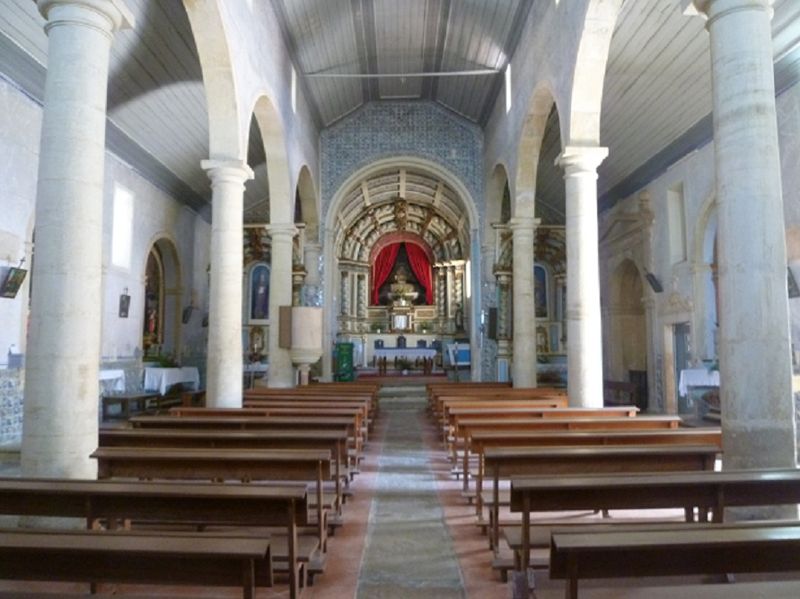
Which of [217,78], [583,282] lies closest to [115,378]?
[217,78]

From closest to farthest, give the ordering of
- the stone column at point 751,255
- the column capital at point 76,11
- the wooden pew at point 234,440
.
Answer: the stone column at point 751,255 → the column capital at point 76,11 → the wooden pew at point 234,440

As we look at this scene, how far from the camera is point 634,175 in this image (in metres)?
13.3

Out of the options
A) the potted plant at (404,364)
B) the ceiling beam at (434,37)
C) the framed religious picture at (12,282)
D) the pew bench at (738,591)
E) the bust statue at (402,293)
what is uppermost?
the ceiling beam at (434,37)

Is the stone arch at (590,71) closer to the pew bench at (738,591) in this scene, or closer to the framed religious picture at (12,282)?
the pew bench at (738,591)

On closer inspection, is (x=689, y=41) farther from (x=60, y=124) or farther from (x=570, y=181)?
(x=60, y=124)

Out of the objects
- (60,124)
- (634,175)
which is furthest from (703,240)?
(60,124)

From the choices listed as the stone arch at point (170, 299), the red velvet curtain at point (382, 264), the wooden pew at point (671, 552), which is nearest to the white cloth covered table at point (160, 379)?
the stone arch at point (170, 299)

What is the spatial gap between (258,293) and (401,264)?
1036 cm

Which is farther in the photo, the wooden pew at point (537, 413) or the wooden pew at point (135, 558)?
the wooden pew at point (537, 413)

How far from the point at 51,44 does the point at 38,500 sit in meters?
3.18

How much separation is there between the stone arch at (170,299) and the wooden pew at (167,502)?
12684 mm

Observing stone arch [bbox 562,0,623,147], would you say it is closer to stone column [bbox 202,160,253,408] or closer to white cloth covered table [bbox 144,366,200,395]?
stone column [bbox 202,160,253,408]

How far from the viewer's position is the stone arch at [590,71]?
7.68 m

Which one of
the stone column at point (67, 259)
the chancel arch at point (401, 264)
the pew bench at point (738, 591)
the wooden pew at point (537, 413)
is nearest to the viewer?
the pew bench at point (738, 591)
